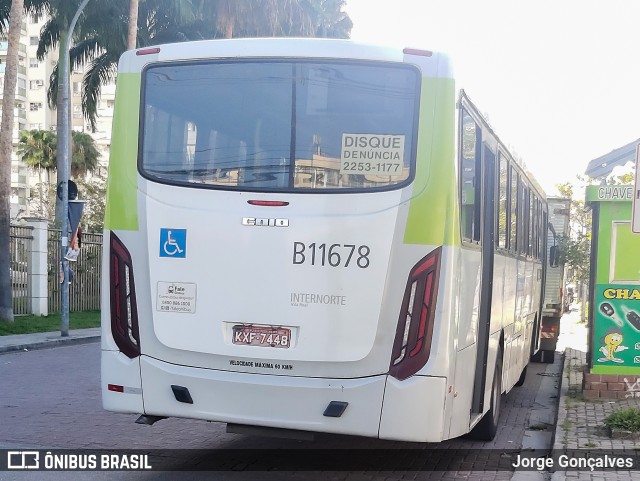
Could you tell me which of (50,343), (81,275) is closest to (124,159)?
(50,343)

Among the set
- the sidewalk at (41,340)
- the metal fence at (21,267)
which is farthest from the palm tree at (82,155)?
the sidewalk at (41,340)

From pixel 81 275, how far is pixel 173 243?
22.9m

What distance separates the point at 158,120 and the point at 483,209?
306 cm

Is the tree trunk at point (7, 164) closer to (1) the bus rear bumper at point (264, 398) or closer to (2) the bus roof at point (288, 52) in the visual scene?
(2) the bus roof at point (288, 52)

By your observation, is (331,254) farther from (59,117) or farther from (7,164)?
(59,117)

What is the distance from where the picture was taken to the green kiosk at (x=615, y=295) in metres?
11.6

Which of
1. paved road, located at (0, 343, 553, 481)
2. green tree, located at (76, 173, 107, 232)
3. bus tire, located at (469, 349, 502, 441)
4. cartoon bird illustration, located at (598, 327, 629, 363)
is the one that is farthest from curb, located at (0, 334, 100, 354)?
green tree, located at (76, 173, 107, 232)

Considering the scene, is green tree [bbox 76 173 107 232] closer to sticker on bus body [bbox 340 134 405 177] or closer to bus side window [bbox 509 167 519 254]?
bus side window [bbox 509 167 519 254]

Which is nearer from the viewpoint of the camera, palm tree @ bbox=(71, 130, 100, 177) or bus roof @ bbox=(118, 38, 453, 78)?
bus roof @ bbox=(118, 38, 453, 78)

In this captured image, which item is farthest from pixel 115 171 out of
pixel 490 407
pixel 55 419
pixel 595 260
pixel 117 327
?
pixel 595 260

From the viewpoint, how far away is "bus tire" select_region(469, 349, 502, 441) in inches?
373

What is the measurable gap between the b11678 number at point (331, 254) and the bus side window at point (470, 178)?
3.10 ft

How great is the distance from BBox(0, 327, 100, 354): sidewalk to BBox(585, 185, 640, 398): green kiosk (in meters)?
11.4

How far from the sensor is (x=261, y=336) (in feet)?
21.5
